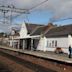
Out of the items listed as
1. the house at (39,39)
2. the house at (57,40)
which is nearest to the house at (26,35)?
the house at (39,39)

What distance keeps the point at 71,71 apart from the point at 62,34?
2328cm

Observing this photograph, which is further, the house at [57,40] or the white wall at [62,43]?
the white wall at [62,43]

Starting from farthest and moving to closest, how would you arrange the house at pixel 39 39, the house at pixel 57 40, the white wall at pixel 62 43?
the house at pixel 39 39
the white wall at pixel 62 43
the house at pixel 57 40

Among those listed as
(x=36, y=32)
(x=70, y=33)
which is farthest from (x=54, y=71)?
(x=36, y=32)

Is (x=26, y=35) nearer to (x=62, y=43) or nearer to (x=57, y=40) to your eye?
(x=57, y=40)

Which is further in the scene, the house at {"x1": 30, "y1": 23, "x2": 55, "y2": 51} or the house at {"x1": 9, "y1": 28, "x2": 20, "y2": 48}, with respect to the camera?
the house at {"x1": 9, "y1": 28, "x2": 20, "y2": 48}

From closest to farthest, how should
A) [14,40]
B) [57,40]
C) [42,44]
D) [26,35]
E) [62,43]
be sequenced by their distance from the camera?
[62,43] → [57,40] → [42,44] → [26,35] → [14,40]

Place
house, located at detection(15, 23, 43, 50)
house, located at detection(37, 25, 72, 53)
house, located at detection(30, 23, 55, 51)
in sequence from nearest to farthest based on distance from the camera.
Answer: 1. house, located at detection(37, 25, 72, 53)
2. house, located at detection(30, 23, 55, 51)
3. house, located at detection(15, 23, 43, 50)

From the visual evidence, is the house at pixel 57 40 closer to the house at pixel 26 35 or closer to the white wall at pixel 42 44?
the white wall at pixel 42 44

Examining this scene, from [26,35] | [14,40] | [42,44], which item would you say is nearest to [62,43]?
[42,44]

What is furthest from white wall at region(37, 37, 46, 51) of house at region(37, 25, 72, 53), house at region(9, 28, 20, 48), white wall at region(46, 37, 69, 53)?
house at region(9, 28, 20, 48)

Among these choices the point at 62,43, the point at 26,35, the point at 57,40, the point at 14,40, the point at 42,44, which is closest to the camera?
the point at 62,43

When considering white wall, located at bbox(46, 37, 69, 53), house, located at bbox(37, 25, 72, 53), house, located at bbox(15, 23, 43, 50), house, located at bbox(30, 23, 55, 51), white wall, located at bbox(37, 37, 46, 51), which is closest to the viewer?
house, located at bbox(37, 25, 72, 53)

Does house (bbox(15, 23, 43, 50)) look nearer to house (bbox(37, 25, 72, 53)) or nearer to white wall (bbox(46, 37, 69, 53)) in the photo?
house (bbox(37, 25, 72, 53))
